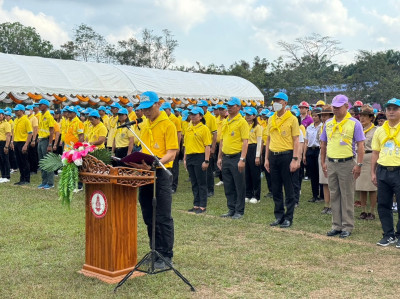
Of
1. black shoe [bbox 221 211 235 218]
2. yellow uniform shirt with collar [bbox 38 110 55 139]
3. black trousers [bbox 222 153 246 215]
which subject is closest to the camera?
black trousers [bbox 222 153 246 215]

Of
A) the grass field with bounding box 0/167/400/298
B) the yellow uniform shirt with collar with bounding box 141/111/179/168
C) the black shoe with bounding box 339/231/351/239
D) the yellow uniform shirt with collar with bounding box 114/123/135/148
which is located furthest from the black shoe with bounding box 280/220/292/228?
the yellow uniform shirt with collar with bounding box 114/123/135/148

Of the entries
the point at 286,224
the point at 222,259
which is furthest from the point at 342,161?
the point at 222,259

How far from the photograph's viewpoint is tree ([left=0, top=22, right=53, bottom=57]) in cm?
5659

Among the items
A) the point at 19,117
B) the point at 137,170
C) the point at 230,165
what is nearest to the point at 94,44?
the point at 19,117

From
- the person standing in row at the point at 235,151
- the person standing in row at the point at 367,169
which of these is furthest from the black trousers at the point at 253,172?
the person standing in row at the point at 367,169

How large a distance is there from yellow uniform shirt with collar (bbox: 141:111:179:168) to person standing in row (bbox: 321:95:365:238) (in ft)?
9.36

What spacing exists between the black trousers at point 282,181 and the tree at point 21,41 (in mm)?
50764

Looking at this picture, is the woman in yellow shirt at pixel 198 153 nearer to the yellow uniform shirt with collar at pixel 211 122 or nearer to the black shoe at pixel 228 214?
the black shoe at pixel 228 214

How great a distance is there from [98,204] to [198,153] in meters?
4.57

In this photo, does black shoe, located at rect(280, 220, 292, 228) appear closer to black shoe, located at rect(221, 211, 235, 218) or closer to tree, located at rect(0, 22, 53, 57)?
black shoe, located at rect(221, 211, 235, 218)

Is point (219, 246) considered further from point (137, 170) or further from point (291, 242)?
point (137, 170)

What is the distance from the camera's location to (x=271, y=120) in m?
8.18

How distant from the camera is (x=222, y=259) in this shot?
6.12 metres

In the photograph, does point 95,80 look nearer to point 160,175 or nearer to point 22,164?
point 22,164
